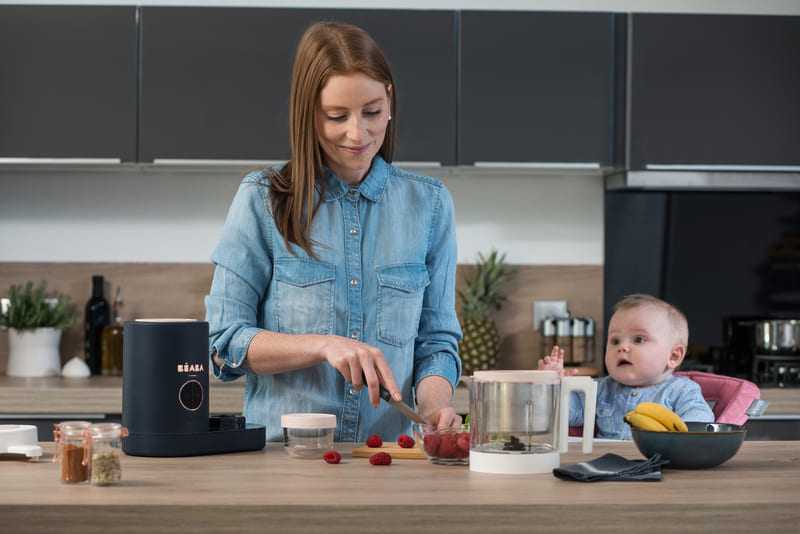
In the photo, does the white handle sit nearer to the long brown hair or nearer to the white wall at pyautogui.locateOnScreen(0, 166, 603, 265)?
the long brown hair

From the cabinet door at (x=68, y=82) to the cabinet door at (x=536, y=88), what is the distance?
3.87ft

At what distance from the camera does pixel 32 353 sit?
3.41 m

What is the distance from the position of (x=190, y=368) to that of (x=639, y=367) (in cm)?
139

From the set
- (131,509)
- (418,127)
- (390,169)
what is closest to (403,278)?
(390,169)

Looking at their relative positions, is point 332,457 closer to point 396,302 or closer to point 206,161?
point 396,302

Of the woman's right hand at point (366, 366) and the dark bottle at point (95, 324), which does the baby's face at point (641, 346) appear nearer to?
the woman's right hand at point (366, 366)

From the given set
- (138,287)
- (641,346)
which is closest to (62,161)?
(138,287)

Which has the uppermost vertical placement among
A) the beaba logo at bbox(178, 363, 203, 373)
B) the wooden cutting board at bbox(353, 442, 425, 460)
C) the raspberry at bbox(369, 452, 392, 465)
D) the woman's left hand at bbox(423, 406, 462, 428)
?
the beaba logo at bbox(178, 363, 203, 373)

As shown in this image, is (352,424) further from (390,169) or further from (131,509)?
(131,509)

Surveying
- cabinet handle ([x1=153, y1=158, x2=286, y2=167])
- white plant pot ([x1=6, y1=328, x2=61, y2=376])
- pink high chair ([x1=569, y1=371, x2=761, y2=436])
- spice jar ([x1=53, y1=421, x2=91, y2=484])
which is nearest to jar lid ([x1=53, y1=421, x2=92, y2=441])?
spice jar ([x1=53, y1=421, x2=91, y2=484])

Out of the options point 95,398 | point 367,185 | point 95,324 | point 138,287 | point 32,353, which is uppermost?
point 367,185

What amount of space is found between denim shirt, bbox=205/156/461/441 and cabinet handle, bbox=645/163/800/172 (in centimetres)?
167

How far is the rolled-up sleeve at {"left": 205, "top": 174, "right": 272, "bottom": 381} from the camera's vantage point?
1.66 meters

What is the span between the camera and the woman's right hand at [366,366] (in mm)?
1400
